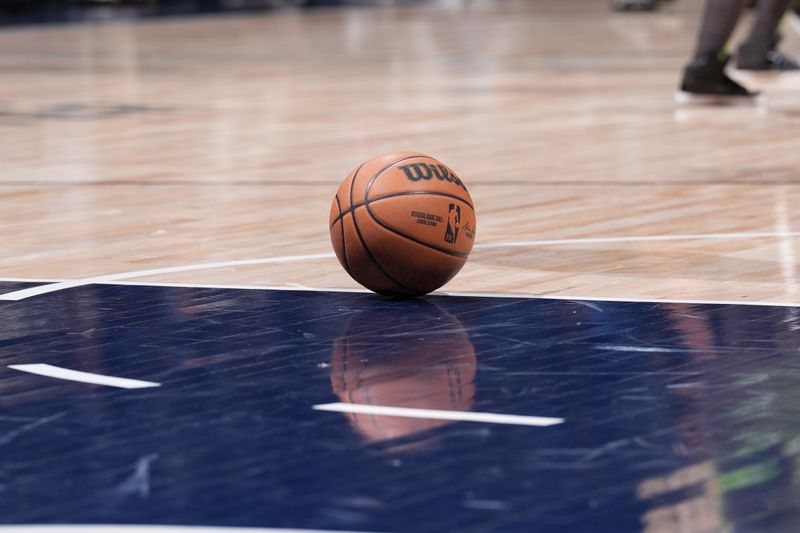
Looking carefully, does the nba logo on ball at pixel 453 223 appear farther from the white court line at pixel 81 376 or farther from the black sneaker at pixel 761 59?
the black sneaker at pixel 761 59

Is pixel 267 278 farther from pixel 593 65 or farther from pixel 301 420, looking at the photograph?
pixel 593 65

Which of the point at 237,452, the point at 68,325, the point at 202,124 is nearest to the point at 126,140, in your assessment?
the point at 202,124

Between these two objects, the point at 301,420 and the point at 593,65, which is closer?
the point at 301,420

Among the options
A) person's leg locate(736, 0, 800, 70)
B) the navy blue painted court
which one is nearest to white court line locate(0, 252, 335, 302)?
the navy blue painted court

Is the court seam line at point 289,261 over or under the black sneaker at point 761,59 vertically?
over

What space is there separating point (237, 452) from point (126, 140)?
6630 mm

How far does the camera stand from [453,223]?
504 cm

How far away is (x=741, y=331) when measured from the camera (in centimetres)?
457

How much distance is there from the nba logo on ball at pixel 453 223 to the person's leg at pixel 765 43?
779 centimetres

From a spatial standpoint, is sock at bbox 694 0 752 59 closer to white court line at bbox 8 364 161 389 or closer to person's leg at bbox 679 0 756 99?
person's leg at bbox 679 0 756 99

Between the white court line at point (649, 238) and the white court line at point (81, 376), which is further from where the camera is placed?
the white court line at point (649, 238)

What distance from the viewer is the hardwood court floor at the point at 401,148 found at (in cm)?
578

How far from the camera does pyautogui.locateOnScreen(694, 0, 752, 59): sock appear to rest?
1109cm

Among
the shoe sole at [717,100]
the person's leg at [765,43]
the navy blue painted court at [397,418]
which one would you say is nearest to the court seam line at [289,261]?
the navy blue painted court at [397,418]
